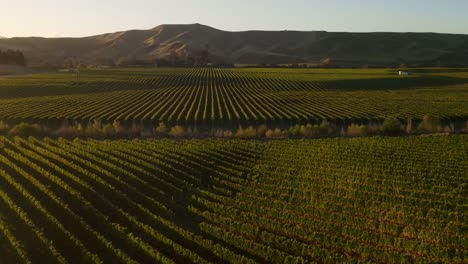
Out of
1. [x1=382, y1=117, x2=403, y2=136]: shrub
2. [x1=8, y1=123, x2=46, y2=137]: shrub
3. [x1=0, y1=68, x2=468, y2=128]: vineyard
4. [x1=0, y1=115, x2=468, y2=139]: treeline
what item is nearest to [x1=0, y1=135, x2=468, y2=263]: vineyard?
[x1=0, y1=115, x2=468, y2=139]: treeline

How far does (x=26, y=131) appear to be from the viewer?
3356 centimetres

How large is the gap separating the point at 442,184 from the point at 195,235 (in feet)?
34.3

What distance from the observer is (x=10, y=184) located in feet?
60.8

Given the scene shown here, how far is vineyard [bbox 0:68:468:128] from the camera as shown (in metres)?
39.8

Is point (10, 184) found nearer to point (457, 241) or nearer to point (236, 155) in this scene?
point (236, 155)

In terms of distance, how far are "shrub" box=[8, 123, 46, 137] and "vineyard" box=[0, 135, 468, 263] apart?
26.7 feet

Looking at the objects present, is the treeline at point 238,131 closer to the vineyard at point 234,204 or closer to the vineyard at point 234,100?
the vineyard at point 234,100

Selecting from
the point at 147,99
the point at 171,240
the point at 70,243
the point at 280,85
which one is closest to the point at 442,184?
the point at 171,240

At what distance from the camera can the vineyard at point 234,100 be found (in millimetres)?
39812

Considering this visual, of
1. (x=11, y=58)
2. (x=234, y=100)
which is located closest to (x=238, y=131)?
(x=234, y=100)

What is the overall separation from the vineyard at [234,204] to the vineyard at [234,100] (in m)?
14.4

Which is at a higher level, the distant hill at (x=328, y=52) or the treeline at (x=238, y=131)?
the distant hill at (x=328, y=52)

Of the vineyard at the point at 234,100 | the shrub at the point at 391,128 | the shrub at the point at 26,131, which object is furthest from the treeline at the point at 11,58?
the shrub at the point at 391,128

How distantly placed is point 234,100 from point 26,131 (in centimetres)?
2544
